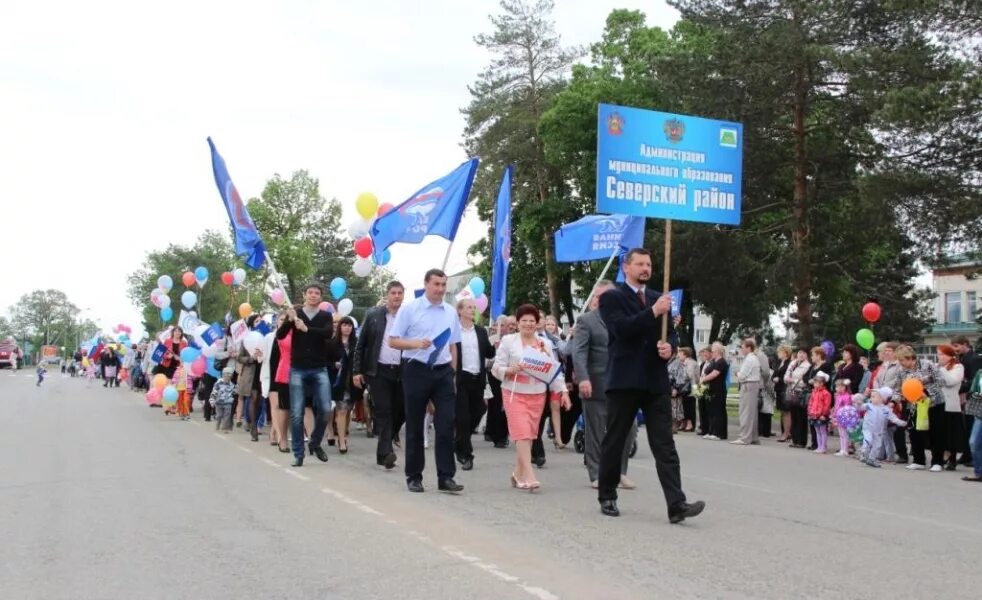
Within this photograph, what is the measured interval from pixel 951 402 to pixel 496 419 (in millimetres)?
6127

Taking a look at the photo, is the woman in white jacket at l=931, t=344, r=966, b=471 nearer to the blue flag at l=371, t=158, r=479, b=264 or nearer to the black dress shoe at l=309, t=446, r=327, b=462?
the blue flag at l=371, t=158, r=479, b=264

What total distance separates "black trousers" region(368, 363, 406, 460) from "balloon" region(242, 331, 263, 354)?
4.01m

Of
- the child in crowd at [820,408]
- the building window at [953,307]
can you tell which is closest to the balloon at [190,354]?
the child in crowd at [820,408]

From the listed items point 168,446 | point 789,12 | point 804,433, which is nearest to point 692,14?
point 789,12

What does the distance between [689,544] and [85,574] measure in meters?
3.75

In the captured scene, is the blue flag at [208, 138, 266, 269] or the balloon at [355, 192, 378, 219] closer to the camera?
the blue flag at [208, 138, 266, 269]

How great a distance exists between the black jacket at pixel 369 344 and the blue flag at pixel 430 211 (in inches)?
211

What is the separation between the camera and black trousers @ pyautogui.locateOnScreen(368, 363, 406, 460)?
11.5 metres

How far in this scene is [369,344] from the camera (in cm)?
1200

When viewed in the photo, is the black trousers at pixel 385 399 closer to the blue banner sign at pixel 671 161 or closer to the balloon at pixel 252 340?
the blue banner sign at pixel 671 161

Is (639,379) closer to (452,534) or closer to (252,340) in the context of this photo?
(452,534)

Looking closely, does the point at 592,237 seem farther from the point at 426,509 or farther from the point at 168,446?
the point at 426,509

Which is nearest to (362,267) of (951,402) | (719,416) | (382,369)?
(719,416)

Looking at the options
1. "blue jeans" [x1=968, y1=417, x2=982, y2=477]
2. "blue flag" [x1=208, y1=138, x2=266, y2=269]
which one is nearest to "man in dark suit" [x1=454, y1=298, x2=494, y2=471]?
"blue flag" [x1=208, y1=138, x2=266, y2=269]
